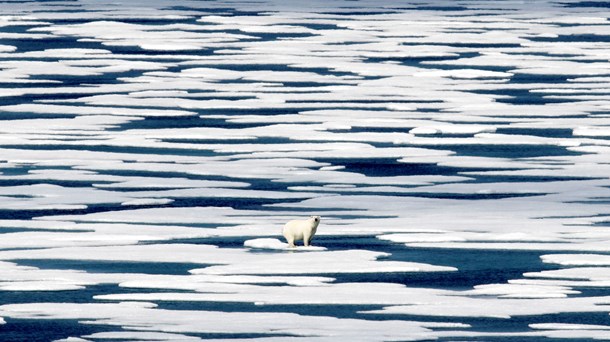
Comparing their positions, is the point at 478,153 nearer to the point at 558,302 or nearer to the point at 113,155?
the point at 113,155

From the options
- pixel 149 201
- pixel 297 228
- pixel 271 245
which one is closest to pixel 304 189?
pixel 149 201

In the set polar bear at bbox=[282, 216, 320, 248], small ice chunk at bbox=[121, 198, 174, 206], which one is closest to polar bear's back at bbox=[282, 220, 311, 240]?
polar bear at bbox=[282, 216, 320, 248]

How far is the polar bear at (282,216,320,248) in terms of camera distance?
5.69 m

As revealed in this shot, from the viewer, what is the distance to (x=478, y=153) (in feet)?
27.4

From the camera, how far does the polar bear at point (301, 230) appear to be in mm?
5691

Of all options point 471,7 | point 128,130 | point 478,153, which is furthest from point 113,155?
point 471,7

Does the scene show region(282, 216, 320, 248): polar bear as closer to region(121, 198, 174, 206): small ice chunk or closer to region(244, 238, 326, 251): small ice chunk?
region(244, 238, 326, 251): small ice chunk

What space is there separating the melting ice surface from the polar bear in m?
→ 0.07

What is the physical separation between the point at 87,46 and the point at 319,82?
3380 mm

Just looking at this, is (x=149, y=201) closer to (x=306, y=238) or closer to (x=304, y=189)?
(x=304, y=189)

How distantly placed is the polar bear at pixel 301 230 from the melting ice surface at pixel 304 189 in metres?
0.07

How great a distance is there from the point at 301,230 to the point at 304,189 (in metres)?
1.48

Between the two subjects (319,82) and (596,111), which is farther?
(319,82)

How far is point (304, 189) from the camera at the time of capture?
7168mm
